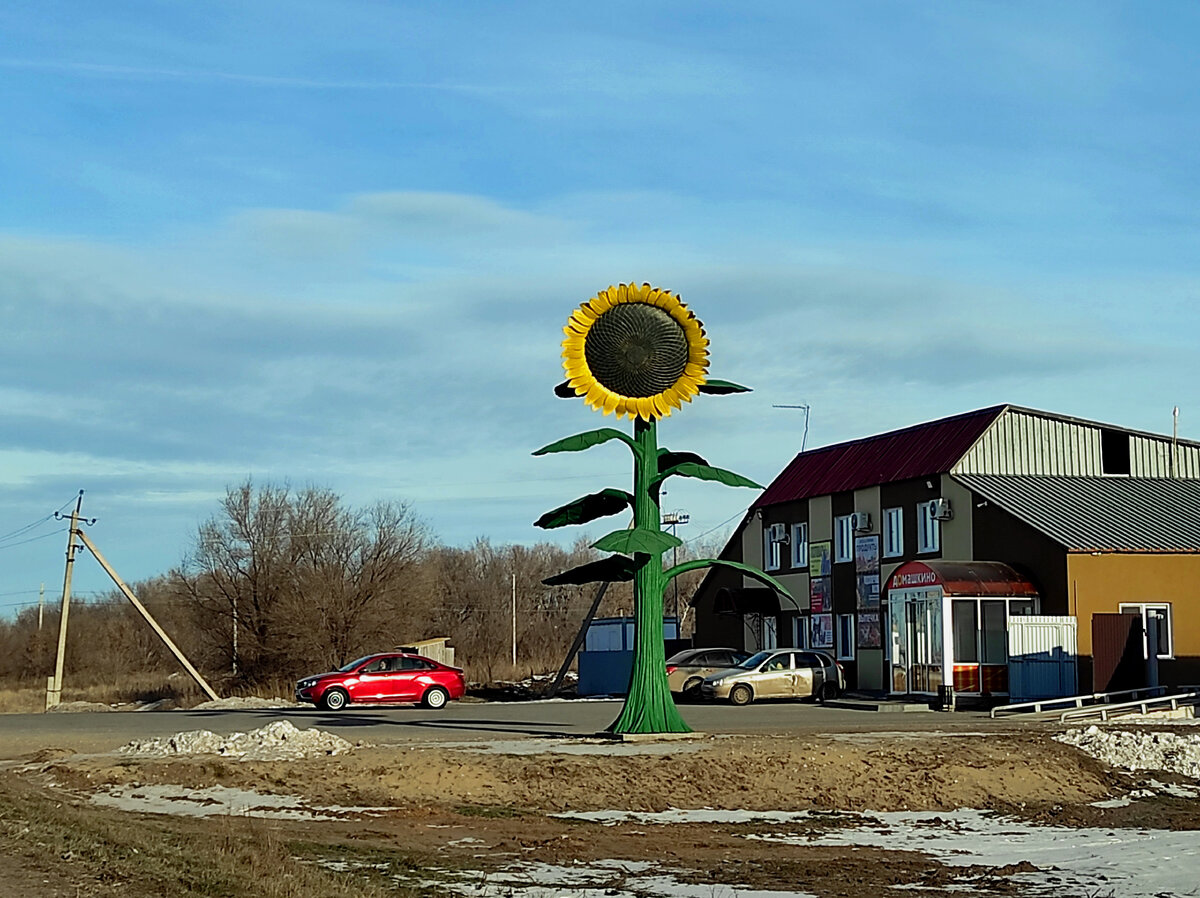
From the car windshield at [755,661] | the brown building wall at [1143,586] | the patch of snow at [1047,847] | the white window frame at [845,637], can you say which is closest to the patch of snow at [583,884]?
the patch of snow at [1047,847]

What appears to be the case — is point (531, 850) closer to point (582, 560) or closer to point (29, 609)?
point (582, 560)

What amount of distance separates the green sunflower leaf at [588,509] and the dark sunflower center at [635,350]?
1.81m

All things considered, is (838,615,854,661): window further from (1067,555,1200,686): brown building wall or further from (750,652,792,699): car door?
(1067,555,1200,686): brown building wall

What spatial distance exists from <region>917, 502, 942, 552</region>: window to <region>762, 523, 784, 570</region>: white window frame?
792 centimetres

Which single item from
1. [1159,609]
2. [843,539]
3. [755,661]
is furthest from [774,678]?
[843,539]

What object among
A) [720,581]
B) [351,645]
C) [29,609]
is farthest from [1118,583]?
[29,609]

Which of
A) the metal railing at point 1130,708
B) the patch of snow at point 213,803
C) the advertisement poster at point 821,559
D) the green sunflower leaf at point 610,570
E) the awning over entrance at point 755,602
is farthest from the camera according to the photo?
the awning over entrance at point 755,602

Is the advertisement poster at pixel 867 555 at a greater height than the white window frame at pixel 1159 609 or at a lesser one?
greater

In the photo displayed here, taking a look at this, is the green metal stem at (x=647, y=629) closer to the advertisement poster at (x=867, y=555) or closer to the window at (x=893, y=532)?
the window at (x=893, y=532)

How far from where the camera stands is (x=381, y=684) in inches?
1430

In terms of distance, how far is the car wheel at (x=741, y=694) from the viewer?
37.4 m

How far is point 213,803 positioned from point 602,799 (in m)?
4.42

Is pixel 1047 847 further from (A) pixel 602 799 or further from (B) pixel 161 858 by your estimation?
(B) pixel 161 858

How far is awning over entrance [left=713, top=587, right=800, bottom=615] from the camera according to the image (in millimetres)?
49969
